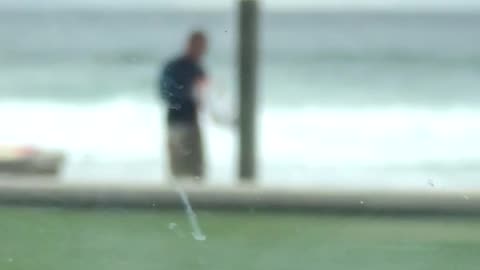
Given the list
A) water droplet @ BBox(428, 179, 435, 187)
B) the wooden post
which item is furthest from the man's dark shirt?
water droplet @ BBox(428, 179, 435, 187)

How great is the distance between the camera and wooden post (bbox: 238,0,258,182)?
204cm

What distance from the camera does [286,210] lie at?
6.40 feet

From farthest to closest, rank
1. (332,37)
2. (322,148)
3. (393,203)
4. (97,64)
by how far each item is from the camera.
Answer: (332,37) → (322,148) → (97,64) → (393,203)

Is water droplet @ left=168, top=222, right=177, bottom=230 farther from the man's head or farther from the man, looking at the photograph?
the man's head

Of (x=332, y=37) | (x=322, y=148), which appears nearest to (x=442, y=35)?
(x=332, y=37)

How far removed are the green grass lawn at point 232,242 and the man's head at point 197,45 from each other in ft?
1.44

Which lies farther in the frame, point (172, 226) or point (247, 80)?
point (247, 80)

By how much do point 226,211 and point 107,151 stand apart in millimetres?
513

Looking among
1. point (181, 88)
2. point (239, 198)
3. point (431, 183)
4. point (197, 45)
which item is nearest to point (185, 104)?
point (181, 88)

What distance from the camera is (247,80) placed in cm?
205

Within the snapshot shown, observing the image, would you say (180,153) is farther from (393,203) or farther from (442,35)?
(442,35)

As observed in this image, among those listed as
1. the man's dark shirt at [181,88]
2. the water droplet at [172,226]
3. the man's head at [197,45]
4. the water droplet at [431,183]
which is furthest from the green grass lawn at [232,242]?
the man's head at [197,45]

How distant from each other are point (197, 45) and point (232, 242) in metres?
0.55

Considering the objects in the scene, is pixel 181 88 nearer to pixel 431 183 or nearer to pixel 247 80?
pixel 247 80
